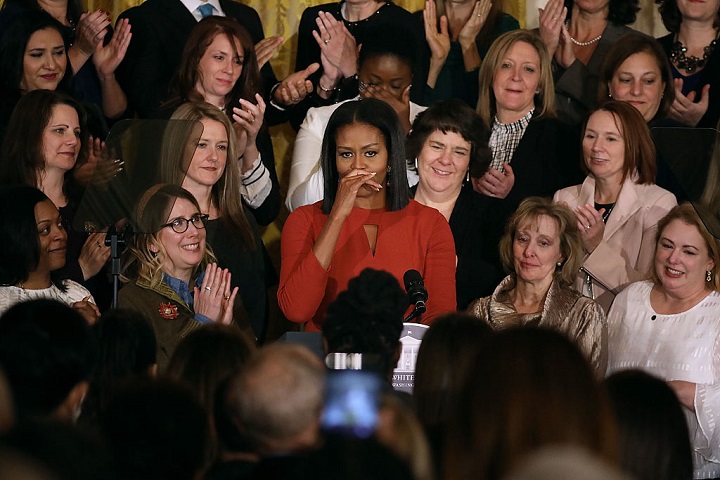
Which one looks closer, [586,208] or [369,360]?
[369,360]

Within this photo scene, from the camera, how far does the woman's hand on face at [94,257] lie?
4797mm

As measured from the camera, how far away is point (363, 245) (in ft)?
14.0

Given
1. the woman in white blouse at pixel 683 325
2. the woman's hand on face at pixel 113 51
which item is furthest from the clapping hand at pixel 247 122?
the woman in white blouse at pixel 683 325

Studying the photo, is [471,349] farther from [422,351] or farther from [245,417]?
[245,417]

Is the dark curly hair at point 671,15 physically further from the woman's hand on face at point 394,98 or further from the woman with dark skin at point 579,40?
the woman's hand on face at point 394,98

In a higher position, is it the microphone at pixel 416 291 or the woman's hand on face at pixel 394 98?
the woman's hand on face at pixel 394 98

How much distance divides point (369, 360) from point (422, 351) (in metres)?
0.14

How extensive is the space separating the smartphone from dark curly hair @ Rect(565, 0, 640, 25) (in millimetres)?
3868

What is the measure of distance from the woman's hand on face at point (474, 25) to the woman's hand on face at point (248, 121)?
44.4 inches

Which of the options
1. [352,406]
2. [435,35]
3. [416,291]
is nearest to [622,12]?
[435,35]

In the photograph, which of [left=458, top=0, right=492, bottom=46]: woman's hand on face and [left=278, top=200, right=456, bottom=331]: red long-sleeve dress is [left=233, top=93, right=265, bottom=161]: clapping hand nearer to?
[left=278, top=200, right=456, bottom=331]: red long-sleeve dress

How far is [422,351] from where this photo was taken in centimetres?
295

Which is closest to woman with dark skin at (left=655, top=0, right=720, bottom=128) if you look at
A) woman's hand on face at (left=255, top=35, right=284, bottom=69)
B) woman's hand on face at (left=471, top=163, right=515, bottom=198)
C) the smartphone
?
woman's hand on face at (left=471, top=163, right=515, bottom=198)

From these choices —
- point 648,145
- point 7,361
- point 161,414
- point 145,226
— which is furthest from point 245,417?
point 648,145
